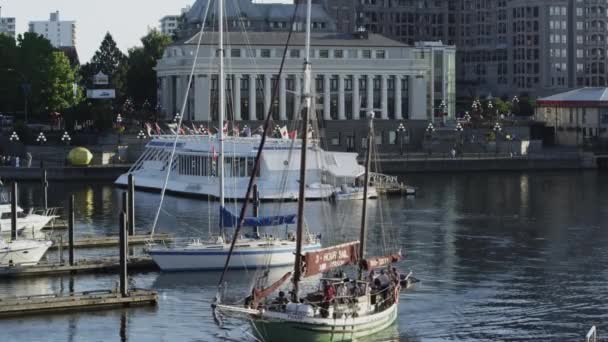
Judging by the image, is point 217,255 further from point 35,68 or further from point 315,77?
point 35,68

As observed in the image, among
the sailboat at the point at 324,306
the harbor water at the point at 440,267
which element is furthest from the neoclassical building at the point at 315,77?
the sailboat at the point at 324,306

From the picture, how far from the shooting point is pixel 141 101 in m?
197

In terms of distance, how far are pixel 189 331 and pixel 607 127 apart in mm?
124519

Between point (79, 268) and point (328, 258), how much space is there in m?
19.2

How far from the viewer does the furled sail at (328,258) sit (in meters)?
65.2

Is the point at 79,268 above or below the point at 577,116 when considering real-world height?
below

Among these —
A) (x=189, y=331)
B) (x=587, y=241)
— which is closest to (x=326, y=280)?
(x=189, y=331)

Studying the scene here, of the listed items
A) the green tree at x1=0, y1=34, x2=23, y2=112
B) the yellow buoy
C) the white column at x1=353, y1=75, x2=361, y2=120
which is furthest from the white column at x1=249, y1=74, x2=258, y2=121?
the green tree at x1=0, y1=34, x2=23, y2=112

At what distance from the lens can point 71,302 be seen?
70.4 m

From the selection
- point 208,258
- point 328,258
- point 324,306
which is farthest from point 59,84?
point 324,306

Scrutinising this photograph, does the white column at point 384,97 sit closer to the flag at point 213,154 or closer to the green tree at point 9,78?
the green tree at point 9,78

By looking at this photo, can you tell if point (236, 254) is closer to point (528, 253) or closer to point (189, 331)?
point (189, 331)

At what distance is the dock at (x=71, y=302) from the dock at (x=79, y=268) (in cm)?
815

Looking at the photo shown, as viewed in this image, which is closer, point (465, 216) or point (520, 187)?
point (465, 216)
